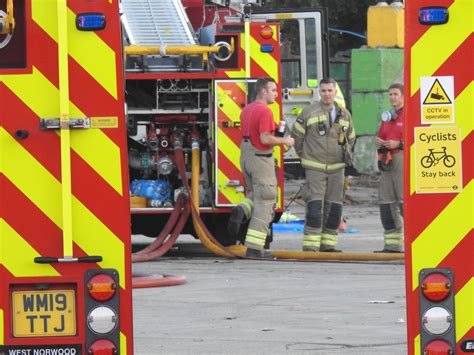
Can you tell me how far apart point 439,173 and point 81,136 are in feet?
4.21

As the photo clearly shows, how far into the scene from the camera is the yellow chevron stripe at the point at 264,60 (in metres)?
14.9

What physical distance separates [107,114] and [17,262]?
0.62 meters

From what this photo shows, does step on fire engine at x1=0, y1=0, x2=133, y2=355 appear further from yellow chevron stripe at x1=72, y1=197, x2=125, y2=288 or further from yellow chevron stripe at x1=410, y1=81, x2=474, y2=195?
yellow chevron stripe at x1=410, y1=81, x2=474, y2=195

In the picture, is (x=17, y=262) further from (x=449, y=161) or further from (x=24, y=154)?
(x=449, y=161)

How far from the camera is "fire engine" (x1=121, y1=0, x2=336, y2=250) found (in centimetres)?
1473

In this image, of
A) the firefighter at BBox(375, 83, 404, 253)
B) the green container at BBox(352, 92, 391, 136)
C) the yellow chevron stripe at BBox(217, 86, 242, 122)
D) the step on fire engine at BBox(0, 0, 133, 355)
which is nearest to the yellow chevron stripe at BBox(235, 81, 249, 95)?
the yellow chevron stripe at BBox(217, 86, 242, 122)

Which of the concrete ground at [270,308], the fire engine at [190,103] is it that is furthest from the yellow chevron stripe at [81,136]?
the fire engine at [190,103]

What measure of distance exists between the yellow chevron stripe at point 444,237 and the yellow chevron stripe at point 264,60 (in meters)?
9.84

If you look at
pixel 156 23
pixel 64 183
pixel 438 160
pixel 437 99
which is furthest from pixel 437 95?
pixel 156 23

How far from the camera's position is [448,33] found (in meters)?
5.06

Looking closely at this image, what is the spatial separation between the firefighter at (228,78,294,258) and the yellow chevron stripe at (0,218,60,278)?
28.9ft

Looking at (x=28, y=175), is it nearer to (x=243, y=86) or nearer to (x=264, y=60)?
(x=243, y=86)

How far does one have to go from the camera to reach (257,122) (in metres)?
14.2

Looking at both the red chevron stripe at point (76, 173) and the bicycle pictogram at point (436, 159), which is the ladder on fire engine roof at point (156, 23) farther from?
the bicycle pictogram at point (436, 159)
